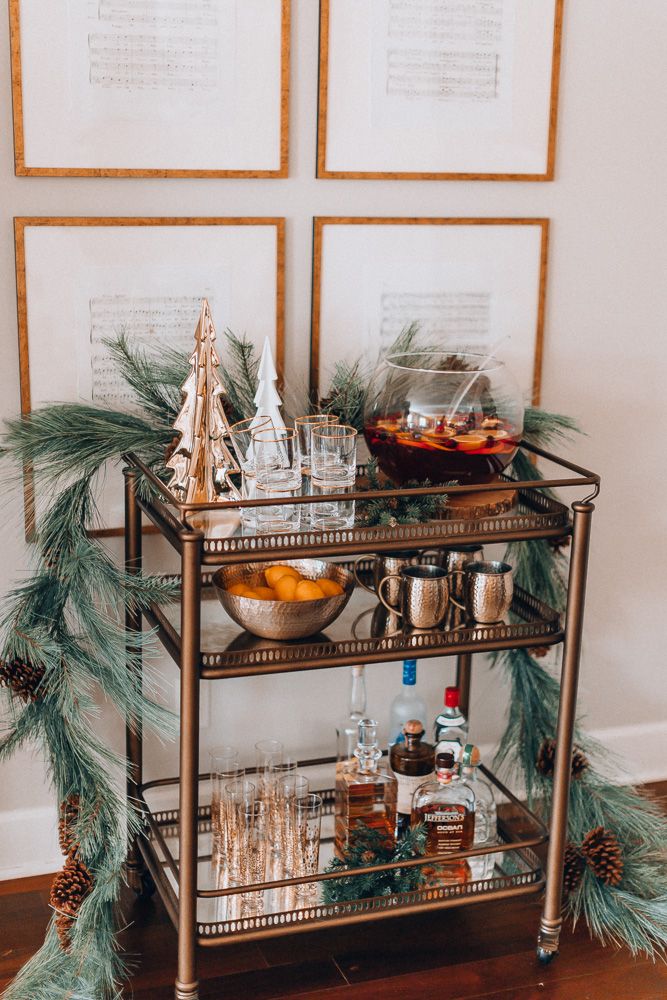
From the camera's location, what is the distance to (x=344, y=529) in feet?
5.62

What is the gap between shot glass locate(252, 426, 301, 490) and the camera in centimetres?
177

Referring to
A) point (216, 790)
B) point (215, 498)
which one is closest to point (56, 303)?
point (215, 498)

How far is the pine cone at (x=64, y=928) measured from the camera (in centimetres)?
183

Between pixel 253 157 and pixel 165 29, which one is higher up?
pixel 165 29

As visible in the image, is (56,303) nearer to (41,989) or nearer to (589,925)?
(41,989)

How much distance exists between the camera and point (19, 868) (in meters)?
2.20

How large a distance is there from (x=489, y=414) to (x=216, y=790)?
789mm

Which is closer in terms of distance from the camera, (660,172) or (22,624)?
(22,624)

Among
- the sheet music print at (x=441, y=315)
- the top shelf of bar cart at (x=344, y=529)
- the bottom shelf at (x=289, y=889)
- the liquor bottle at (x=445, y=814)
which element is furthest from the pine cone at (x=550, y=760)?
the sheet music print at (x=441, y=315)

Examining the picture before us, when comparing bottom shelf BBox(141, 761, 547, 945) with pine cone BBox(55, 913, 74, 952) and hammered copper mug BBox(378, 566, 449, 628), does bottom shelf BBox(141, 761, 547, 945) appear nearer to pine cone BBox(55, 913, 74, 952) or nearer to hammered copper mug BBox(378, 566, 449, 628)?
pine cone BBox(55, 913, 74, 952)

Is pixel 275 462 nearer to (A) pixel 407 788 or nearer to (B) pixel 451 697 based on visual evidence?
(B) pixel 451 697

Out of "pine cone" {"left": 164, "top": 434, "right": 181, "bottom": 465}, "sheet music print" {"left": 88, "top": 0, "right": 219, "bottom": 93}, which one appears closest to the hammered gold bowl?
"pine cone" {"left": 164, "top": 434, "right": 181, "bottom": 465}

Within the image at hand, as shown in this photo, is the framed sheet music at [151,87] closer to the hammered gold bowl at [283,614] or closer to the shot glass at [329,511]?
the shot glass at [329,511]

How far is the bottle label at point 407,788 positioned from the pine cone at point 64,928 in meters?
0.62
